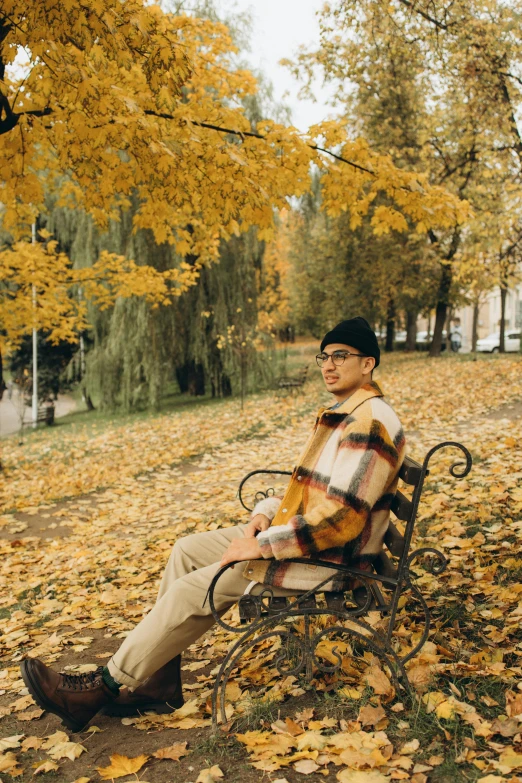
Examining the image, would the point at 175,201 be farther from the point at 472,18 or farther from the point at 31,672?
the point at 472,18

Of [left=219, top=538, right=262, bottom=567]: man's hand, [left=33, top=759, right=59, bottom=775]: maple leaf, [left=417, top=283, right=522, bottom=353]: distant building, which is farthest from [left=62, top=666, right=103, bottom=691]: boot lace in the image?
[left=417, top=283, right=522, bottom=353]: distant building

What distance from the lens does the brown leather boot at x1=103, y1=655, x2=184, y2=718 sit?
2.73 m

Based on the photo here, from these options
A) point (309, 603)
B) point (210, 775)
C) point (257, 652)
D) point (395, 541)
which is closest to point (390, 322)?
point (257, 652)

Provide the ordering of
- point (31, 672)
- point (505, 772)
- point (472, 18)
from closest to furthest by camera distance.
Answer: point (505, 772) → point (31, 672) → point (472, 18)

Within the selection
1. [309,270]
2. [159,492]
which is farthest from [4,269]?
[309,270]

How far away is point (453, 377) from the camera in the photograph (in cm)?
1468

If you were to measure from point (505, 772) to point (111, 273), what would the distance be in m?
9.95

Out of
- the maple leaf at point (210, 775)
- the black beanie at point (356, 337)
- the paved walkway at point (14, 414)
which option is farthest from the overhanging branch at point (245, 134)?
the paved walkway at point (14, 414)

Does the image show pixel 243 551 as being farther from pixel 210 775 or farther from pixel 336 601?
pixel 210 775

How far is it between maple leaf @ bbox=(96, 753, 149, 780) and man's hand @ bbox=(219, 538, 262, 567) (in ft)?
2.40

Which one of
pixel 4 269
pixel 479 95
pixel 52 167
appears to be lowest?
pixel 4 269

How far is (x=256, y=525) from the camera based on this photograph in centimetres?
294

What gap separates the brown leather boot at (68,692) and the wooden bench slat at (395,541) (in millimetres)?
1250

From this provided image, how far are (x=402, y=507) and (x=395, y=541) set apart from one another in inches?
6.0
